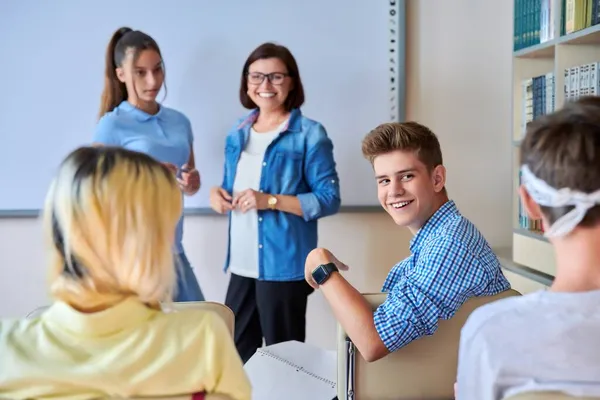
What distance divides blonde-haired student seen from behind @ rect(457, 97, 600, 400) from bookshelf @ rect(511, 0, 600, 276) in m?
1.37

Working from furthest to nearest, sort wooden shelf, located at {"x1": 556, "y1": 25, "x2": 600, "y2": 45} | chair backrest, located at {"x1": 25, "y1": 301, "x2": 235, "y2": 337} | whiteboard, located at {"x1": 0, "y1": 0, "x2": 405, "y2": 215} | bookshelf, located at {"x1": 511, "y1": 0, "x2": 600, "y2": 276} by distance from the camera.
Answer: whiteboard, located at {"x1": 0, "y1": 0, "x2": 405, "y2": 215}
bookshelf, located at {"x1": 511, "y1": 0, "x2": 600, "y2": 276}
wooden shelf, located at {"x1": 556, "y1": 25, "x2": 600, "y2": 45}
chair backrest, located at {"x1": 25, "y1": 301, "x2": 235, "y2": 337}

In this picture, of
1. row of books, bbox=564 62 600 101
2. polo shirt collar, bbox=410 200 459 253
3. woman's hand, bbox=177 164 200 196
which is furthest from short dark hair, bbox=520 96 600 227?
woman's hand, bbox=177 164 200 196

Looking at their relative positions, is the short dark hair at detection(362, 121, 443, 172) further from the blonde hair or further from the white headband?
the blonde hair

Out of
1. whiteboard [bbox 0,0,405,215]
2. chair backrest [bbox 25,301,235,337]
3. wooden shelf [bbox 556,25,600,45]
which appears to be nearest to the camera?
chair backrest [bbox 25,301,235,337]

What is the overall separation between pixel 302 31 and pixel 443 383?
2.00 m

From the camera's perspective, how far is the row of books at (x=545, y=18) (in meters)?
2.45

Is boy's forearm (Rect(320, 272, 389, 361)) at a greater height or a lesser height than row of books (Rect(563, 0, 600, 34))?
lesser

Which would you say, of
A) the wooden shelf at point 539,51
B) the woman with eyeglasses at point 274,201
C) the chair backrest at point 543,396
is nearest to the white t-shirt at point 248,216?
the woman with eyeglasses at point 274,201

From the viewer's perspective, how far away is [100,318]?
0.98 meters

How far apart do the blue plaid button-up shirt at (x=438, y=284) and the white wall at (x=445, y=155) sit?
1635 mm

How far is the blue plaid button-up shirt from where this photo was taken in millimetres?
1423

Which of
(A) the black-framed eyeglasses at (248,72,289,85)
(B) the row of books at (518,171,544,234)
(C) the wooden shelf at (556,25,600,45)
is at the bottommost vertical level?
(B) the row of books at (518,171,544,234)

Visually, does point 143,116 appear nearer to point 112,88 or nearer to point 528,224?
point 112,88

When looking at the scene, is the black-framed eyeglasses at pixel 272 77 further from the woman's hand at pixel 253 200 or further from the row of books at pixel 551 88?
the row of books at pixel 551 88
